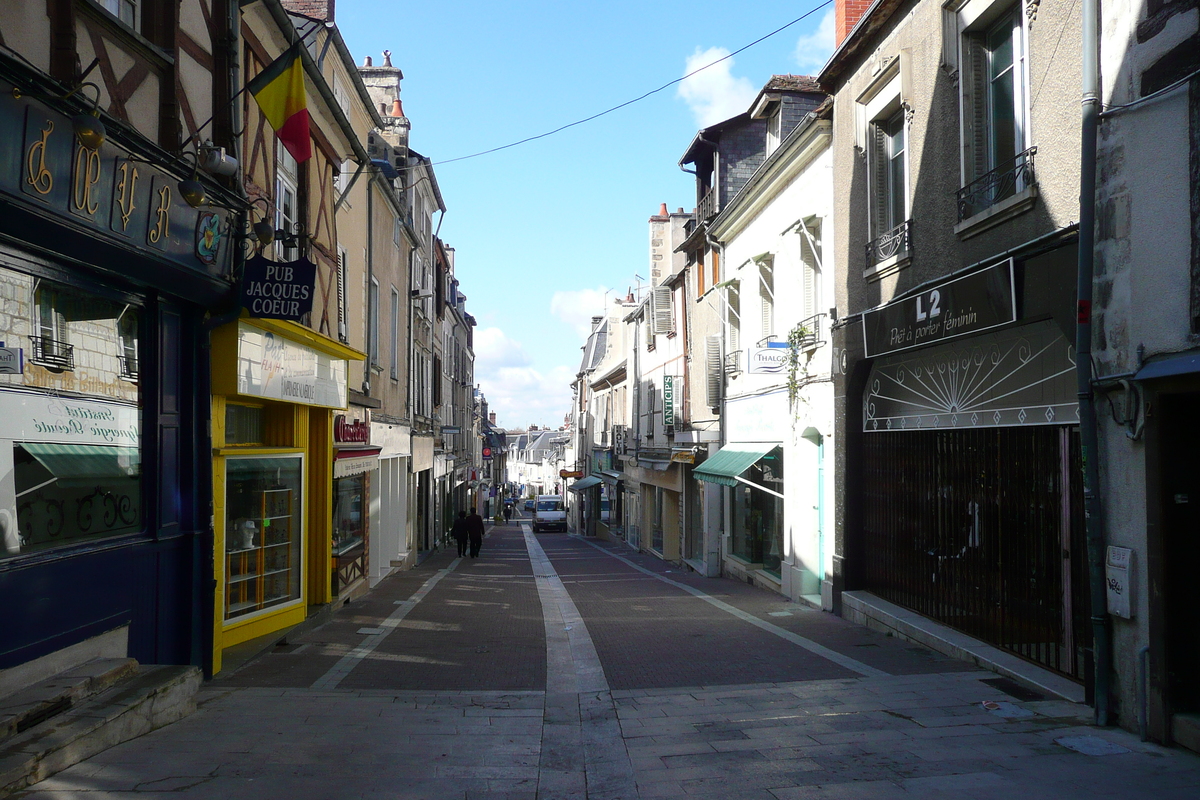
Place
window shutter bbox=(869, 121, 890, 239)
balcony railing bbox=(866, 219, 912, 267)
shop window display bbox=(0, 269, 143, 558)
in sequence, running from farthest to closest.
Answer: window shutter bbox=(869, 121, 890, 239) → balcony railing bbox=(866, 219, 912, 267) → shop window display bbox=(0, 269, 143, 558)

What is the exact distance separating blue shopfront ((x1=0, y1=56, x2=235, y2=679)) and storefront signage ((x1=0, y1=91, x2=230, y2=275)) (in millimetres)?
12

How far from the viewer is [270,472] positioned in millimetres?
9422

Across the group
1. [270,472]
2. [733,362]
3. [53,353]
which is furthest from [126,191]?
[733,362]

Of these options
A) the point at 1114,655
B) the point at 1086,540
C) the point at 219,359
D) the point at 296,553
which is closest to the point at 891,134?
the point at 1086,540

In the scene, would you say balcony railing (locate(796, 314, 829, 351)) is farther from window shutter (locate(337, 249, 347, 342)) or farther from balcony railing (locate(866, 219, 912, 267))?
window shutter (locate(337, 249, 347, 342))

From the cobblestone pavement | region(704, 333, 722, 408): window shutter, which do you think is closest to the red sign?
the cobblestone pavement

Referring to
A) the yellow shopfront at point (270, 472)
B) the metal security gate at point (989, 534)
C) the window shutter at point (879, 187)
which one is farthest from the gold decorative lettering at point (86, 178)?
the window shutter at point (879, 187)

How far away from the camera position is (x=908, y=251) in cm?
967

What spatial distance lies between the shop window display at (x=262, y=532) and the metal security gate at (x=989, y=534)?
6.99 m

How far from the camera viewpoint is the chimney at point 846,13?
12.4 metres

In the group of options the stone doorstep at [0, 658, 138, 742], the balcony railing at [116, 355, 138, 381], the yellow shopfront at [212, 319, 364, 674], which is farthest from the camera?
the yellow shopfront at [212, 319, 364, 674]

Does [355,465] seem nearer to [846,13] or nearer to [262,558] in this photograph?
[262,558]

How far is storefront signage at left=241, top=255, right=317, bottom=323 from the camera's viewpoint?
775cm

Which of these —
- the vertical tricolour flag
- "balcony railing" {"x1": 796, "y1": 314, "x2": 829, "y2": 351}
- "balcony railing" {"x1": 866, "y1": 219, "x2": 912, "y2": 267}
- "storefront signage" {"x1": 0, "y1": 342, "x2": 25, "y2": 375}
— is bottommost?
"storefront signage" {"x1": 0, "y1": 342, "x2": 25, "y2": 375}
